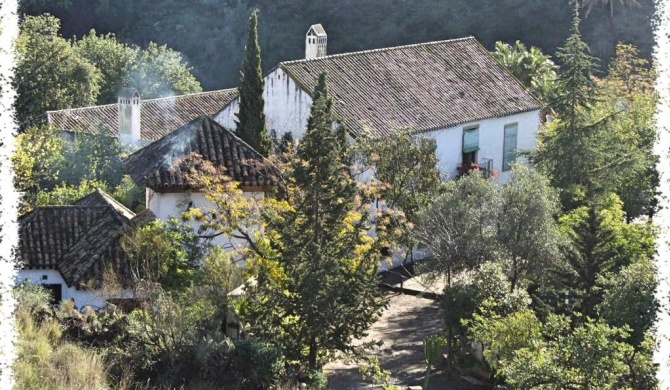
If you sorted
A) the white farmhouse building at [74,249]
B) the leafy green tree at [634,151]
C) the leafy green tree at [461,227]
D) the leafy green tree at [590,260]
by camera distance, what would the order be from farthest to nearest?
the leafy green tree at [634,151]
the leafy green tree at [461,227]
the white farmhouse building at [74,249]
the leafy green tree at [590,260]

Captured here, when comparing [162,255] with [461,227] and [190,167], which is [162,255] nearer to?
[190,167]

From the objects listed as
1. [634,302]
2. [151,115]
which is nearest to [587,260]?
[634,302]

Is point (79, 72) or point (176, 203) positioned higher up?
point (79, 72)

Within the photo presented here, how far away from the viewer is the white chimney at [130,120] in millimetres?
38312

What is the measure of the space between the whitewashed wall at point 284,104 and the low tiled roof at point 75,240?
786 cm

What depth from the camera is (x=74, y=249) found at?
84.6ft

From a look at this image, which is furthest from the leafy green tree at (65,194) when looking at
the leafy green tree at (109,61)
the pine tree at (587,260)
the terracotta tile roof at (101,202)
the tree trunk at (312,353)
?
the leafy green tree at (109,61)

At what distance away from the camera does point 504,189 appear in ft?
89.4

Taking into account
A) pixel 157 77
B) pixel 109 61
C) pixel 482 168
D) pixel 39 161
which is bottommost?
pixel 39 161

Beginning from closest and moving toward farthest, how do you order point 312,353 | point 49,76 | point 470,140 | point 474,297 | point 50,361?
point 50,361
point 312,353
point 474,297
point 470,140
point 49,76

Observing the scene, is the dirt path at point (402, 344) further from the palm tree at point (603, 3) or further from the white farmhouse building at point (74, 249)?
the palm tree at point (603, 3)

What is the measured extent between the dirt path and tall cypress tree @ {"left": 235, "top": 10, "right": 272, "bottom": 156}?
20.6 ft

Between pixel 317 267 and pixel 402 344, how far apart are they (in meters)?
4.81

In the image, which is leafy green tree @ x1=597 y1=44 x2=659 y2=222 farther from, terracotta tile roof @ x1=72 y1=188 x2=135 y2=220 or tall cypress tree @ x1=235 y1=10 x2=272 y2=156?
terracotta tile roof @ x1=72 y1=188 x2=135 y2=220
